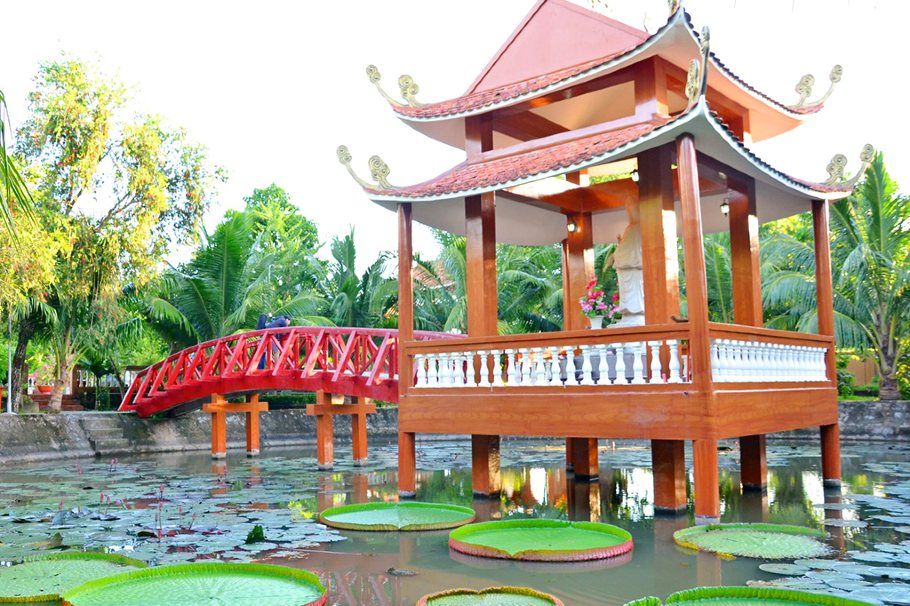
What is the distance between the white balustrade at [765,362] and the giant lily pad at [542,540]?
1.81 meters

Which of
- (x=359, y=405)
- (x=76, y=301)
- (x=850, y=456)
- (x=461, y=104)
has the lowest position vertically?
(x=850, y=456)

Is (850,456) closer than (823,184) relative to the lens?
No

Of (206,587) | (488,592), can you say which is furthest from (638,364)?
(206,587)

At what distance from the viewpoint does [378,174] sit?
982 cm

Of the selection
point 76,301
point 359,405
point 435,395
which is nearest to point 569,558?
point 435,395

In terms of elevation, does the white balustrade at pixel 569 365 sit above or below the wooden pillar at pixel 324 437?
above

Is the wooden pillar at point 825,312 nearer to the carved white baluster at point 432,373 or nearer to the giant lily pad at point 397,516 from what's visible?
the carved white baluster at point 432,373

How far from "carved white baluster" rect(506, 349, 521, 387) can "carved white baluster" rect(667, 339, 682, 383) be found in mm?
1641

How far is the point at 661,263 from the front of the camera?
8.27 meters

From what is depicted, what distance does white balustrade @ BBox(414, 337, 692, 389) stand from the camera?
7.50 meters

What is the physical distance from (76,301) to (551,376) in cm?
1248

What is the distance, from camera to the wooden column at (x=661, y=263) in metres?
8.01

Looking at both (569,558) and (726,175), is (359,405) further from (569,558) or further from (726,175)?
(569,558)

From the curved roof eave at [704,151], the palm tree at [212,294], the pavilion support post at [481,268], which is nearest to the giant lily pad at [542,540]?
the pavilion support post at [481,268]
